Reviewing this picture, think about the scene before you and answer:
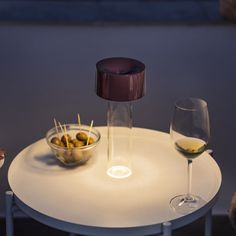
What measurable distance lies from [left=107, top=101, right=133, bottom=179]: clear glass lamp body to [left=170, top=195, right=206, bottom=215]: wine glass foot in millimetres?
177

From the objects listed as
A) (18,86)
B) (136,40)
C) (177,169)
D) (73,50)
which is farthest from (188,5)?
(177,169)

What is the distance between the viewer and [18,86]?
2.36 meters

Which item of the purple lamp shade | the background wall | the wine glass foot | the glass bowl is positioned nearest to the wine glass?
the wine glass foot

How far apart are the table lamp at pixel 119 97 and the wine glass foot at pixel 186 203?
0.18m

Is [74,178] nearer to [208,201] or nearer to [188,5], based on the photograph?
[208,201]

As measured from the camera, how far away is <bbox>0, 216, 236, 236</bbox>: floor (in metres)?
2.37

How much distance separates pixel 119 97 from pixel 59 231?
2.80 feet

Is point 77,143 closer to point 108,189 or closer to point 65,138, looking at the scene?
point 65,138

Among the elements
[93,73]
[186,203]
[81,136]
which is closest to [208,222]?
[186,203]

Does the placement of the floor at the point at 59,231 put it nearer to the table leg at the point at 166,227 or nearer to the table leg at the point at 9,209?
the table leg at the point at 9,209

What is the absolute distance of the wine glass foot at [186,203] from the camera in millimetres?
1569

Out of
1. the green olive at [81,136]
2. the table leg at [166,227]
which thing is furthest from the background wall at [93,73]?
the table leg at [166,227]

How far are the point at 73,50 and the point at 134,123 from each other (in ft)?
1.09

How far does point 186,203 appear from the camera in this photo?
160cm
